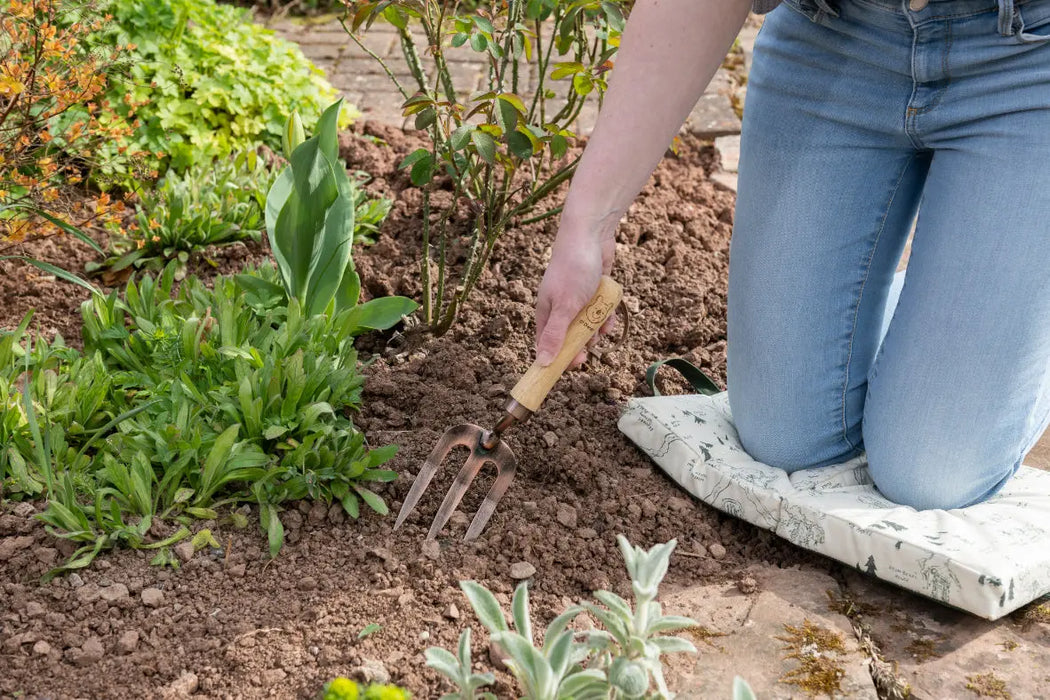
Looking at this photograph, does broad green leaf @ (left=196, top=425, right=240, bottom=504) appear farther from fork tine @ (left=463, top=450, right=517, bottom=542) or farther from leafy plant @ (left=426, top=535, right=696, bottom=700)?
leafy plant @ (left=426, top=535, right=696, bottom=700)

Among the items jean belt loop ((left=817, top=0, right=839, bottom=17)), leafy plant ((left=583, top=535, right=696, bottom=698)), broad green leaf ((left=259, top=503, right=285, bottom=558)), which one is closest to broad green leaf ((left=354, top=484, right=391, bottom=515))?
broad green leaf ((left=259, top=503, right=285, bottom=558))

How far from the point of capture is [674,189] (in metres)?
3.43

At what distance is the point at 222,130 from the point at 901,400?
230 centimetres

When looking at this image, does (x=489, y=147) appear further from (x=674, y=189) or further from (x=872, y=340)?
(x=674, y=189)

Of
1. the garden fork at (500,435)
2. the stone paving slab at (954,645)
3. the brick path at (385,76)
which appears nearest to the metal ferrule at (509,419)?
the garden fork at (500,435)

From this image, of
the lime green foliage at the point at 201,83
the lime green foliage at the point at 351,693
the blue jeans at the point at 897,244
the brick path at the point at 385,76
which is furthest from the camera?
the brick path at the point at 385,76

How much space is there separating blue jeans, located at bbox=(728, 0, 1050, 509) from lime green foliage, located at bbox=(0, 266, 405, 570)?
3.04ft

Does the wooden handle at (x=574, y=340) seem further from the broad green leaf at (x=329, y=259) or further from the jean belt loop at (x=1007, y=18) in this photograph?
the jean belt loop at (x=1007, y=18)

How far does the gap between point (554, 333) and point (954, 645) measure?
36.6 inches

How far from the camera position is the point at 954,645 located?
187 cm

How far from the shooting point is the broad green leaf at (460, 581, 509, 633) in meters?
1.56

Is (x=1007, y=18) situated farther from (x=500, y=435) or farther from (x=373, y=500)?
(x=373, y=500)

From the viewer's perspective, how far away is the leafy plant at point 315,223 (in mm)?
2305

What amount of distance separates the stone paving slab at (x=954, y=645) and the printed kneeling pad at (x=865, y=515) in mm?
61
